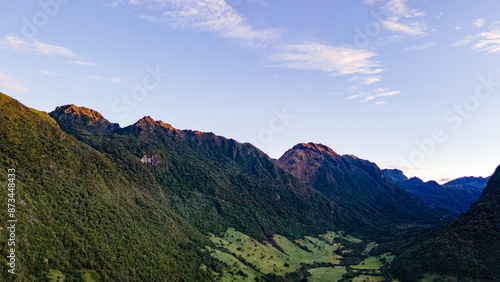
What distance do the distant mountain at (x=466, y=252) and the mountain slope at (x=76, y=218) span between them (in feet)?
322

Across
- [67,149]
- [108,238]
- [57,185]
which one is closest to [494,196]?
[108,238]

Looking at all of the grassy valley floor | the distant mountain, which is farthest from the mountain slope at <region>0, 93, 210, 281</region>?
the distant mountain

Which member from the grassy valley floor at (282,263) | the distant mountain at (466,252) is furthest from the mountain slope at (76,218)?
the distant mountain at (466,252)

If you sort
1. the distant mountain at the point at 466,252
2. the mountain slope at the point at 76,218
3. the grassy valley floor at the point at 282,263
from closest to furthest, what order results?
the mountain slope at the point at 76,218 < the distant mountain at the point at 466,252 < the grassy valley floor at the point at 282,263

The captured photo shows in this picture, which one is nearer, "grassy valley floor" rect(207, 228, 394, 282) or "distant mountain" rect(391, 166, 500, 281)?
"distant mountain" rect(391, 166, 500, 281)

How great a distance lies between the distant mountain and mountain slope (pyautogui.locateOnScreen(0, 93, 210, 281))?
322 ft

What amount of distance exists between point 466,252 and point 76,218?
159 meters

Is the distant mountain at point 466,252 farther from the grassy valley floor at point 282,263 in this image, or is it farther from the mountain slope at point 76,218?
the mountain slope at point 76,218

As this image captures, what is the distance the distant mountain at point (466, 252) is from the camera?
353 feet

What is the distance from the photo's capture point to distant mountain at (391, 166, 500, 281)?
107500 mm

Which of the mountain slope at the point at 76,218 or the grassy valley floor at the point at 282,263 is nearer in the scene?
the mountain slope at the point at 76,218

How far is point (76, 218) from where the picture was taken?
10075 centimetres

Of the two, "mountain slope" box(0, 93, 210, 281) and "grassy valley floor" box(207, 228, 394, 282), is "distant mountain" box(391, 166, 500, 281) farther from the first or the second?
"mountain slope" box(0, 93, 210, 281)

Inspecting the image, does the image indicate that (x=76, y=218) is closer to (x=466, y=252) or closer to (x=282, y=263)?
(x=282, y=263)
